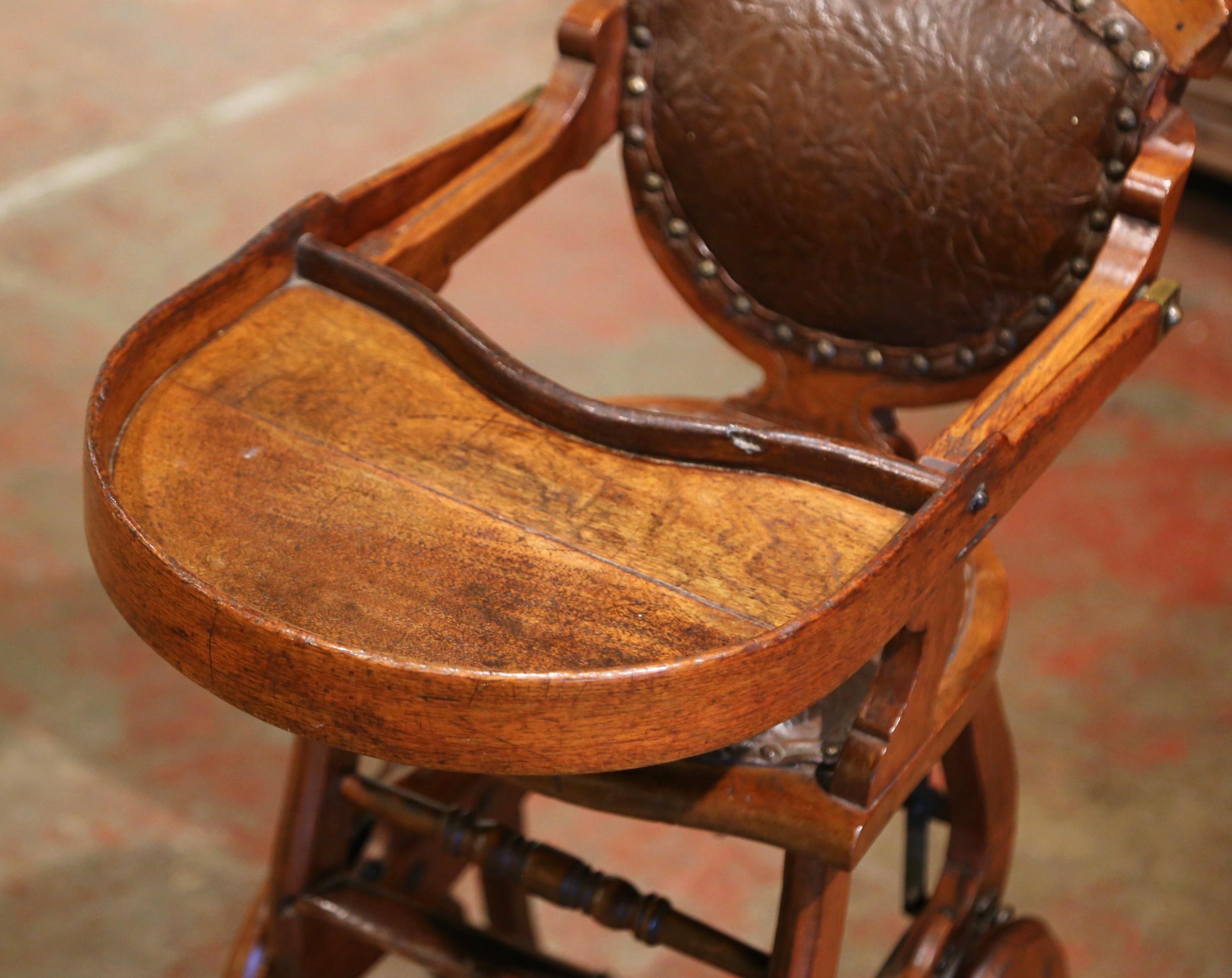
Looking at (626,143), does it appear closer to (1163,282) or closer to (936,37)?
(936,37)

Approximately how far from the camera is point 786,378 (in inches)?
49.9

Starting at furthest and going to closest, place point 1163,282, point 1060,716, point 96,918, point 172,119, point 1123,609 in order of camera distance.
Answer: point 172,119, point 1123,609, point 1060,716, point 96,918, point 1163,282

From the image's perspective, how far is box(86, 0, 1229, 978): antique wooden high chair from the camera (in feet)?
2.57

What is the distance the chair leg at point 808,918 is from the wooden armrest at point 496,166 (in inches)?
19.8

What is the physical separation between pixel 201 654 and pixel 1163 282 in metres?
0.70

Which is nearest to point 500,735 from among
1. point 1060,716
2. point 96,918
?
point 96,918

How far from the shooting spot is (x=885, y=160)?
3.76ft

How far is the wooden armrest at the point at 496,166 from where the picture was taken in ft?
3.60

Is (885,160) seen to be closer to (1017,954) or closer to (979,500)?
(979,500)

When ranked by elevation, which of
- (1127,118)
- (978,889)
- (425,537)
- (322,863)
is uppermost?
(1127,118)

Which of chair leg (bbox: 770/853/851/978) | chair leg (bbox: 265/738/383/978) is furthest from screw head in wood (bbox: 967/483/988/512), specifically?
chair leg (bbox: 265/738/383/978)

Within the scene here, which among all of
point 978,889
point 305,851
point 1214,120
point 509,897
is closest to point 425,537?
point 305,851

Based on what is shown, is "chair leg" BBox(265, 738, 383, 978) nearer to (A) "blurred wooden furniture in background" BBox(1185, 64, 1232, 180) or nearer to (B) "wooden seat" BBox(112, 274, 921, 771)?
(B) "wooden seat" BBox(112, 274, 921, 771)

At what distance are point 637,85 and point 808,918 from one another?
25.8 inches
